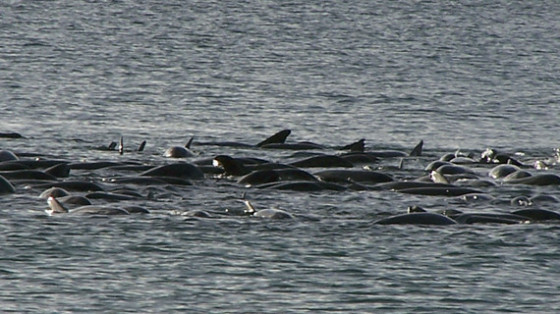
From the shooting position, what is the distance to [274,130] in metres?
33.4

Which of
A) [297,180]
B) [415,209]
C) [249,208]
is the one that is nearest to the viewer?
[415,209]

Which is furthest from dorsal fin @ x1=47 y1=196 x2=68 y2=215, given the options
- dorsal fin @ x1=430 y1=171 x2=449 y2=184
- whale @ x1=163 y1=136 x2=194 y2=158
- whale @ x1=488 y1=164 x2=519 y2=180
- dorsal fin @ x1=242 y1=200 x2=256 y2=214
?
whale @ x1=488 y1=164 x2=519 y2=180

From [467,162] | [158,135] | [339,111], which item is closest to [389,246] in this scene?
[467,162]

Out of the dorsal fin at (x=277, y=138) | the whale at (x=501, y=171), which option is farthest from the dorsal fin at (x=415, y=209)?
the dorsal fin at (x=277, y=138)

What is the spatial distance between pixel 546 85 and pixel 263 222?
26.3 metres

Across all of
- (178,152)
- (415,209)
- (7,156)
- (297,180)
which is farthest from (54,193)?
(178,152)

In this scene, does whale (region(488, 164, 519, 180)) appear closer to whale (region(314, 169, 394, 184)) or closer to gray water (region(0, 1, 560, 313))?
gray water (region(0, 1, 560, 313))

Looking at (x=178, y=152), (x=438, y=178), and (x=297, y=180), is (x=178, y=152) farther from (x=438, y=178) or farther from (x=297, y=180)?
(x=438, y=178)

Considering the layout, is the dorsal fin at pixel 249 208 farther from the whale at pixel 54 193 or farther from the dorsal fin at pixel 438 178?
the dorsal fin at pixel 438 178

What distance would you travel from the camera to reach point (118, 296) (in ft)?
52.5

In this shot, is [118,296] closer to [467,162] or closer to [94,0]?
[467,162]

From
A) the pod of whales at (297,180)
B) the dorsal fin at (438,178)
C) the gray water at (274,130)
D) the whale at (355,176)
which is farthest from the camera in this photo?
the whale at (355,176)

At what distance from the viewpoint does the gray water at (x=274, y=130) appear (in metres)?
16.7

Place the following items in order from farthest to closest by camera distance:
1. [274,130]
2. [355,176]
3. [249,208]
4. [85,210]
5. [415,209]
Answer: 1. [274,130]
2. [355,176]
3. [249,208]
4. [415,209]
5. [85,210]
